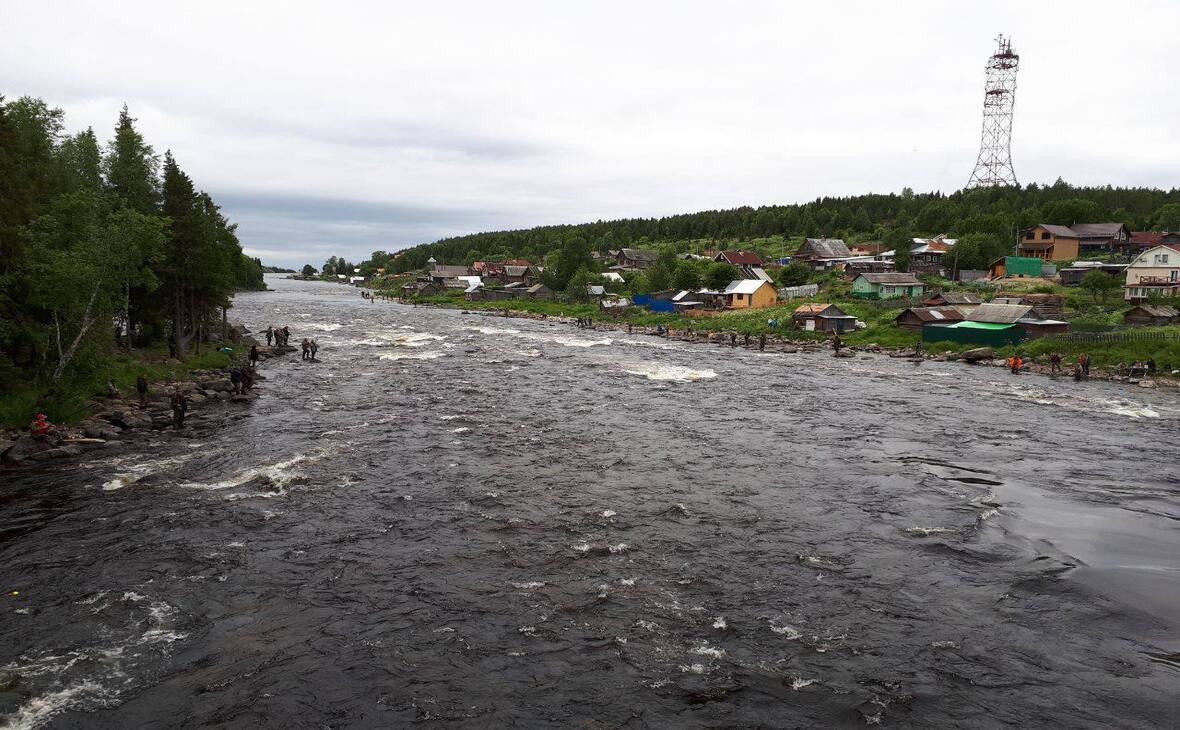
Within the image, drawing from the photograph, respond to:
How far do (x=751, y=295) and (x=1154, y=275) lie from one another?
4449 cm

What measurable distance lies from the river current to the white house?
169 feet

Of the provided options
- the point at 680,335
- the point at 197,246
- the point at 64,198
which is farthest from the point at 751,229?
the point at 64,198

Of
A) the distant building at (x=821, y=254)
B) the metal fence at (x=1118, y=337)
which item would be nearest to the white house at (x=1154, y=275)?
the metal fence at (x=1118, y=337)

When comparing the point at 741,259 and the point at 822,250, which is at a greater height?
the point at 822,250

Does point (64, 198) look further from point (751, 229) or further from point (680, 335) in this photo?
point (751, 229)

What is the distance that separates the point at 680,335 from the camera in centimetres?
7975

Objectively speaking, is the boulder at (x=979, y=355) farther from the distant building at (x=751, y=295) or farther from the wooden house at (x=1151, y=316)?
the distant building at (x=751, y=295)

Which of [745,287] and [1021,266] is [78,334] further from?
[1021,266]

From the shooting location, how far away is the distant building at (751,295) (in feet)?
301

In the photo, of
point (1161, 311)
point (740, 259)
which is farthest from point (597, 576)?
point (740, 259)

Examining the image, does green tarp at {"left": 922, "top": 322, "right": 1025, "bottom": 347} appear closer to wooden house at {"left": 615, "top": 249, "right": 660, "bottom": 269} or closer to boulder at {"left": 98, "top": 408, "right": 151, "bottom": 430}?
boulder at {"left": 98, "top": 408, "right": 151, "bottom": 430}

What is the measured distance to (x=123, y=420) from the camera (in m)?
29.3

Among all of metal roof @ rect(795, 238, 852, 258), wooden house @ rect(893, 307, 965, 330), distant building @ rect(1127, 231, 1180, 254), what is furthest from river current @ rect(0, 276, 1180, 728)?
metal roof @ rect(795, 238, 852, 258)

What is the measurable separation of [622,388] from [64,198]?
30.0 meters
